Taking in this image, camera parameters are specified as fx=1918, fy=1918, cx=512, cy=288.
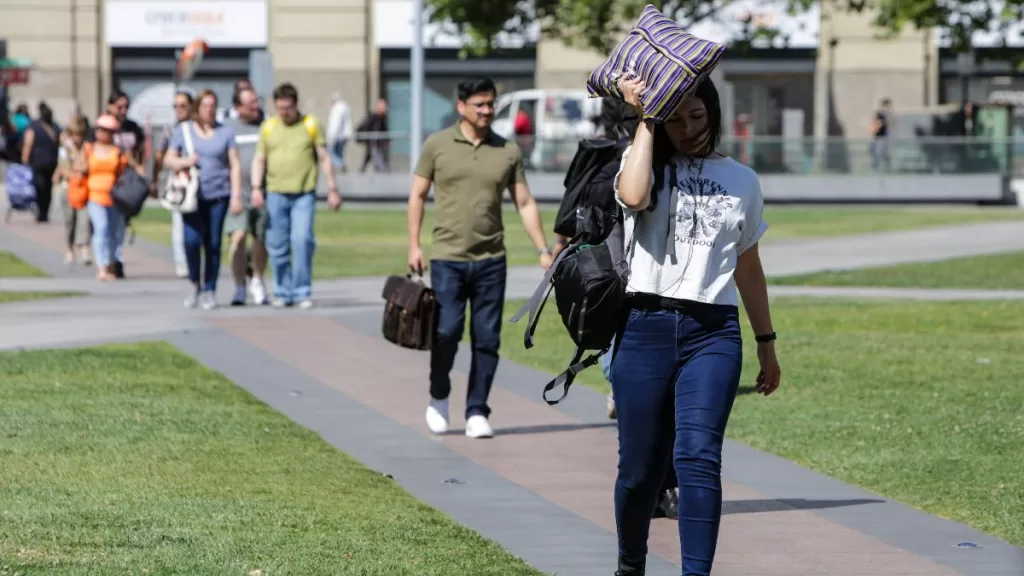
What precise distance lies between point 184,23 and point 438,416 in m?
39.3

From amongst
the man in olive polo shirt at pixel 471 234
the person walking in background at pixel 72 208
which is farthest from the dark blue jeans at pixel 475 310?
the person walking in background at pixel 72 208

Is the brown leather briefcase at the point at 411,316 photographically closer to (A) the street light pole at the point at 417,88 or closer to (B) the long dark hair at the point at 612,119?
(B) the long dark hair at the point at 612,119

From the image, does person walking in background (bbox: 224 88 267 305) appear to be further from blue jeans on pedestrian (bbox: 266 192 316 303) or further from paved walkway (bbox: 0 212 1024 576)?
paved walkway (bbox: 0 212 1024 576)

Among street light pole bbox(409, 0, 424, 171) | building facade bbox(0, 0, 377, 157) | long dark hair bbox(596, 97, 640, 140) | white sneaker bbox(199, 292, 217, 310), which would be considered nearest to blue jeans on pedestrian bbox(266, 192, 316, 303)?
white sneaker bbox(199, 292, 217, 310)

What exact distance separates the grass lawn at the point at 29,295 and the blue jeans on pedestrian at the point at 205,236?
1.82 meters

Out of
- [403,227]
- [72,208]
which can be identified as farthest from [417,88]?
[72,208]

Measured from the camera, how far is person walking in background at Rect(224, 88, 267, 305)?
15.8 m

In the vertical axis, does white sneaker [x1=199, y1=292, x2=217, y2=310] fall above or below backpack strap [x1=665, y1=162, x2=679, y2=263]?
below

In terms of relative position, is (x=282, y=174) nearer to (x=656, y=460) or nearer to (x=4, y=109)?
(x=656, y=460)

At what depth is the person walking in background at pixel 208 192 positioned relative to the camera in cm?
1530

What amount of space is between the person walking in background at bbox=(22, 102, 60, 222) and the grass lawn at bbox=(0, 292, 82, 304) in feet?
39.7

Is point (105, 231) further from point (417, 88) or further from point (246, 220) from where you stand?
point (417, 88)

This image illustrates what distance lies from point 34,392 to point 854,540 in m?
5.14

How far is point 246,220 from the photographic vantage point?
15836 millimetres
